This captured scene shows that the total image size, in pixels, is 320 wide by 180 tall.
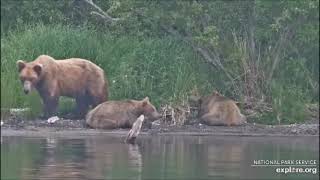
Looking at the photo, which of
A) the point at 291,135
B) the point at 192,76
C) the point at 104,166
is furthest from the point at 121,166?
the point at 192,76

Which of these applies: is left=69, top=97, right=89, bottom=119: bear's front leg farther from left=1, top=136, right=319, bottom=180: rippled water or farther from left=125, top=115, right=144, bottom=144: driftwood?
left=125, top=115, right=144, bottom=144: driftwood

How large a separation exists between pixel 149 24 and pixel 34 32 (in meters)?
2.29

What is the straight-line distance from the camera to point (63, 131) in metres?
17.6

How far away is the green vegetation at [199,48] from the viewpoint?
20031 mm

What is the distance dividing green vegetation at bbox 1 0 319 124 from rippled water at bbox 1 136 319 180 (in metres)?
2.54

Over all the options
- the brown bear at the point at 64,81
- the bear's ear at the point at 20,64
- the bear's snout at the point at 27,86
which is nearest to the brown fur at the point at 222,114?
the brown bear at the point at 64,81

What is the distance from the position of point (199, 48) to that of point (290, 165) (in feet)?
23.2

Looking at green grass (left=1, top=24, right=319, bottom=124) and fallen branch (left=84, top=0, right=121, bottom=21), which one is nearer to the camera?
green grass (left=1, top=24, right=319, bottom=124)

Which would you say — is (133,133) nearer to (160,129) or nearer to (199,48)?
(160,129)

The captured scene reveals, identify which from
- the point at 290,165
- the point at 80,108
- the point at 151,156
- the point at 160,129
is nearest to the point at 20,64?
the point at 80,108

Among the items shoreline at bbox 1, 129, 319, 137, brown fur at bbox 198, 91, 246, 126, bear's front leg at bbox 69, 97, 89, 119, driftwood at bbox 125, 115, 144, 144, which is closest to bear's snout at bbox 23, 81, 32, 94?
bear's front leg at bbox 69, 97, 89, 119

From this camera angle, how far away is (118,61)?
20.9 metres

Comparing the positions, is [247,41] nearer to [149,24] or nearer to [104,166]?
[149,24]

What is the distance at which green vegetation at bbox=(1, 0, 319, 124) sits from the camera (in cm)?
2003
